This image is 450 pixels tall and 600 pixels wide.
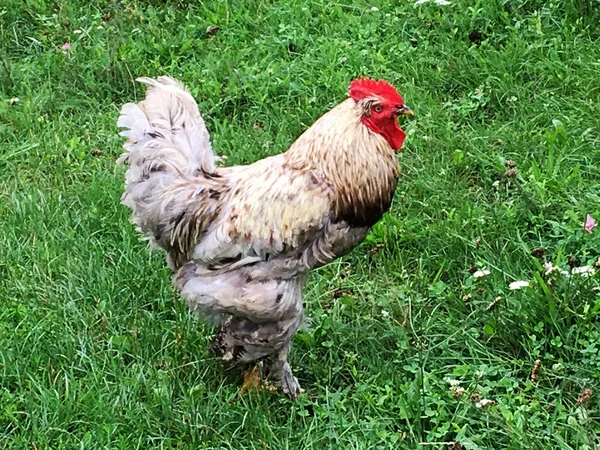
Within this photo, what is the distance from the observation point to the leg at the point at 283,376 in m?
3.47

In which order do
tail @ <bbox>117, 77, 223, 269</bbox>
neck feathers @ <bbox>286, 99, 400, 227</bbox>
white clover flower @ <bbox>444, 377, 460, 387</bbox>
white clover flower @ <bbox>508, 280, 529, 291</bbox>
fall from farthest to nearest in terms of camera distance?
1. white clover flower @ <bbox>508, 280, 529, 291</bbox>
2. white clover flower @ <bbox>444, 377, 460, 387</bbox>
3. tail @ <bbox>117, 77, 223, 269</bbox>
4. neck feathers @ <bbox>286, 99, 400, 227</bbox>

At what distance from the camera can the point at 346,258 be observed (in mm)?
4227

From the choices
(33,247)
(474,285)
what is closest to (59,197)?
A: (33,247)

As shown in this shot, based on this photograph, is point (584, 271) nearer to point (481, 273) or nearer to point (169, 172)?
point (481, 273)

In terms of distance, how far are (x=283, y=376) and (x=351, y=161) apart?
1033mm

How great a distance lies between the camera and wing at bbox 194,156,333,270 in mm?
3031

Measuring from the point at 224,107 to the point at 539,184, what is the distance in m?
2.13

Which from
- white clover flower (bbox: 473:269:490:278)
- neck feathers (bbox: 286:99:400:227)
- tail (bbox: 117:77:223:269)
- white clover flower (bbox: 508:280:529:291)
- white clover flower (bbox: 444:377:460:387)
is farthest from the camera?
white clover flower (bbox: 473:269:490:278)

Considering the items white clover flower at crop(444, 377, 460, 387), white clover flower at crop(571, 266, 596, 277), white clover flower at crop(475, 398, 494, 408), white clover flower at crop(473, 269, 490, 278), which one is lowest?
white clover flower at crop(444, 377, 460, 387)

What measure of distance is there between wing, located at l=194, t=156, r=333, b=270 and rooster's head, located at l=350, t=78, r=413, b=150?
0.93ft

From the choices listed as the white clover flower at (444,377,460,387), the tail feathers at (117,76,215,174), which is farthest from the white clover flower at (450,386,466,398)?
the tail feathers at (117,76,215,174)

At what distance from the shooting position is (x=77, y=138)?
5246 mm

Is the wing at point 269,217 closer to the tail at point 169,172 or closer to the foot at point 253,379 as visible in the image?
the tail at point 169,172

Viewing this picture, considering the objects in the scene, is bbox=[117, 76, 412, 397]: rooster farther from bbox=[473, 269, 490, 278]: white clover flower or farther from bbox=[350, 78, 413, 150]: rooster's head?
bbox=[473, 269, 490, 278]: white clover flower
